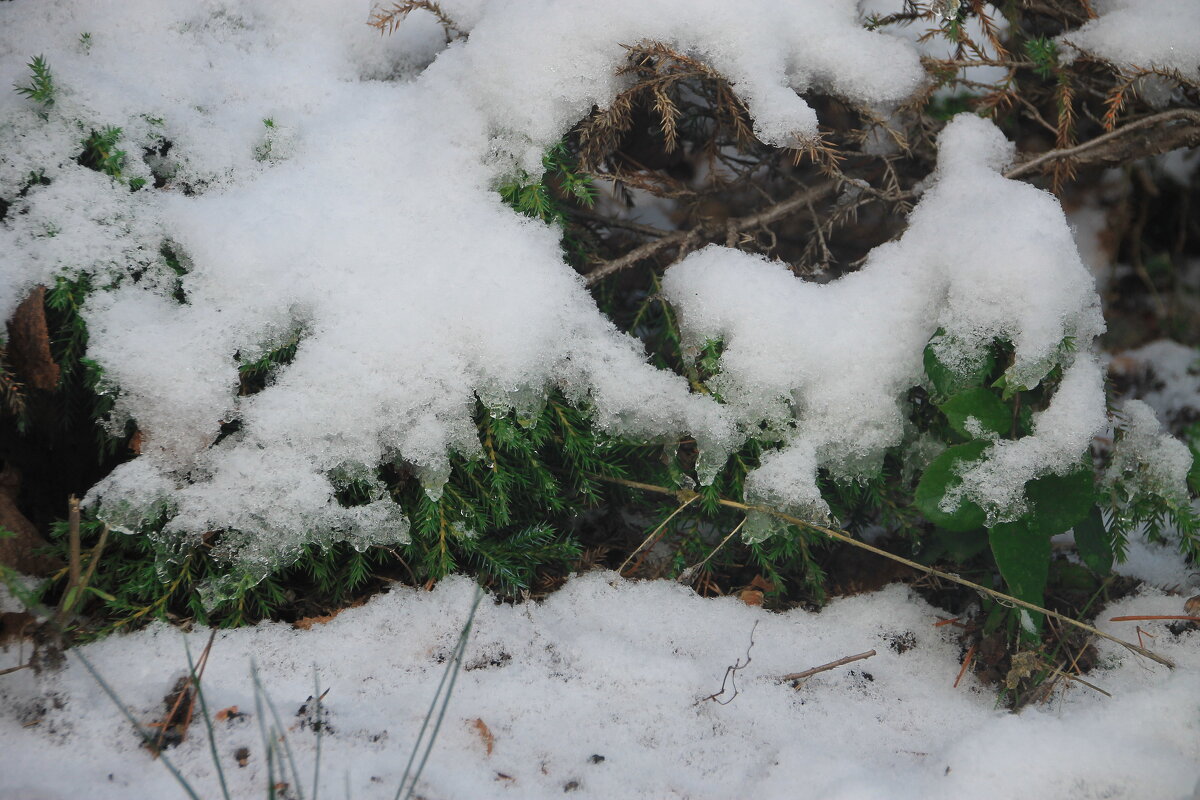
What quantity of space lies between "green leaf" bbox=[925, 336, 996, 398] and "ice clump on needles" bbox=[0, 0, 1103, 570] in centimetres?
4

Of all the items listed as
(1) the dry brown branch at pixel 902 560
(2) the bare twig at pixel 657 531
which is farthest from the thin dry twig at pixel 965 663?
(2) the bare twig at pixel 657 531

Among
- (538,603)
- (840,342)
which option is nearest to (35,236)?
(538,603)

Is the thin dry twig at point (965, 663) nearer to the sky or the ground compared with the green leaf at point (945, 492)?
nearer to the ground

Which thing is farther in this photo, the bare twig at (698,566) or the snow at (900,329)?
the bare twig at (698,566)

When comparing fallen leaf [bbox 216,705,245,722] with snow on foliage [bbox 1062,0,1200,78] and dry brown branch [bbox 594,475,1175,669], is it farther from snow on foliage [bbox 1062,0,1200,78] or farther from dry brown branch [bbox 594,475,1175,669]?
snow on foliage [bbox 1062,0,1200,78]

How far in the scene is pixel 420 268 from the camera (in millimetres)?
1713

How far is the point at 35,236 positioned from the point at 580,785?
158cm

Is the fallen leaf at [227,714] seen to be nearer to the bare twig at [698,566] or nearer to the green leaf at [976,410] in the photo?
the bare twig at [698,566]

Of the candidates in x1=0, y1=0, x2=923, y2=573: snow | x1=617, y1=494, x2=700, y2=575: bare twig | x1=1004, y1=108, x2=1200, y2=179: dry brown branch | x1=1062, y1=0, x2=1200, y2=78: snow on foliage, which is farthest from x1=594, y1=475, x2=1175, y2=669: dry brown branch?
x1=1062, y1=0, x2=1200, y2=78: snow on foliage

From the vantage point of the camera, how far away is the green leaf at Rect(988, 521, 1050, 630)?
160 centimetres

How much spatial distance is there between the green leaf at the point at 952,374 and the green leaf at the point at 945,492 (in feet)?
0.43

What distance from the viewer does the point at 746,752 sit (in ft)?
5.03

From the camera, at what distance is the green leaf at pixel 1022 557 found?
1.60 meters

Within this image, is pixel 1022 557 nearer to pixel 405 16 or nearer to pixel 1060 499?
pixel 1060 499
